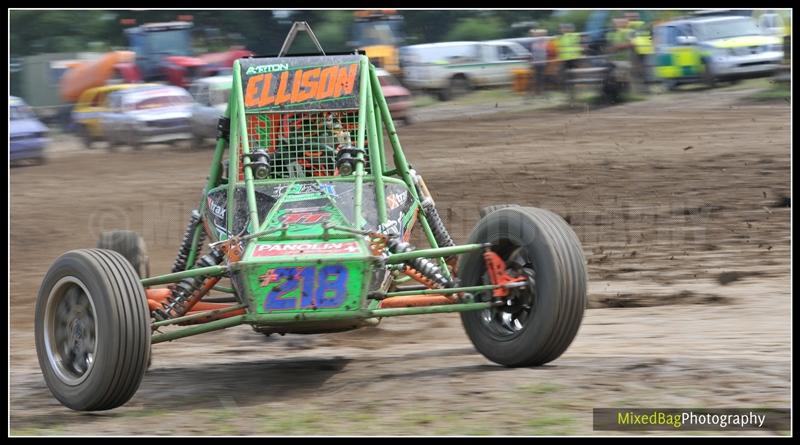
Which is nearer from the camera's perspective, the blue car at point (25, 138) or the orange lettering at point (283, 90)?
the orange lettering at point (283, 90)

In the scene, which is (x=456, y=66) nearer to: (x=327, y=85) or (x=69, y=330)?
(x=327, y=85)


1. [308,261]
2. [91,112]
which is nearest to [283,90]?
[308,261]

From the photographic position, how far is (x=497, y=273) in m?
6.72

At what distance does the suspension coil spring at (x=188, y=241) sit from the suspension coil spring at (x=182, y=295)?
939 mm

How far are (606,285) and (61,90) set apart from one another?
15.7 meters

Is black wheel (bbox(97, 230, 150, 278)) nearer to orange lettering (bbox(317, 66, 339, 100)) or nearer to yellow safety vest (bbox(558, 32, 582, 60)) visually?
orange lettering (bbox(317, 66, 339, 100))

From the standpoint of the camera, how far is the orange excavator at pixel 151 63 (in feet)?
75.2

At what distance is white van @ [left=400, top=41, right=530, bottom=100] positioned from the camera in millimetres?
20844

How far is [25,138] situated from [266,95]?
39.3ft

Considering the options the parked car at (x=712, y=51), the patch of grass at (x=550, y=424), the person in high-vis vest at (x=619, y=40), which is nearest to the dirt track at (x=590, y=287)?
the patch of grass at (x=550, y=424)

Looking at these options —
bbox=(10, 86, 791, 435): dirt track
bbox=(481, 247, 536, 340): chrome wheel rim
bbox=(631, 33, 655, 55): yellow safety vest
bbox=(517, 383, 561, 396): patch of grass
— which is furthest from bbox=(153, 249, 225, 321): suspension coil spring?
bbox=(631, 33, 655, 55): yellow safety vest

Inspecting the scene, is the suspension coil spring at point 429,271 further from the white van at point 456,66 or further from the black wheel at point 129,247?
the white van at point 456,66

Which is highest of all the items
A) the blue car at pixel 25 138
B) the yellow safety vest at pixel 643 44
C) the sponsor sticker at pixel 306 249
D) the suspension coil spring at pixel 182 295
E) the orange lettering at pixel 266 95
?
the yellow safety vest at pixel 643 44

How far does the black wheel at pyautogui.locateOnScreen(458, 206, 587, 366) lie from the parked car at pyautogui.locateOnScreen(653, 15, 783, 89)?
12.3 m
